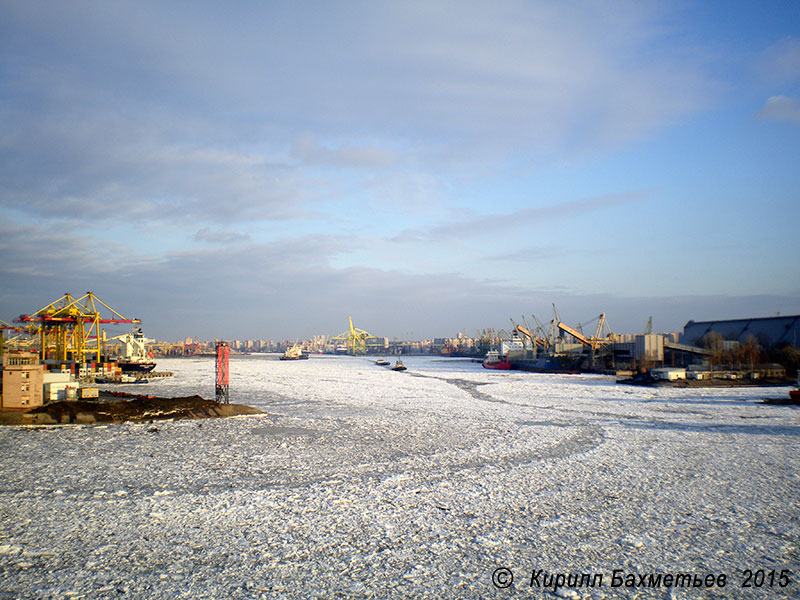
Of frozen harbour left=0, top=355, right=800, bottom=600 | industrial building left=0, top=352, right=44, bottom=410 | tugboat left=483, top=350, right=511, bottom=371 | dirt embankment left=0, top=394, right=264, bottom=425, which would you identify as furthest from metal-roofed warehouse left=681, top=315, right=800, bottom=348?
industrial building left=0, top=352, right=44, bottom=410

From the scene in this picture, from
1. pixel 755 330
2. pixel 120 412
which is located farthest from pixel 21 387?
pixel 755 330

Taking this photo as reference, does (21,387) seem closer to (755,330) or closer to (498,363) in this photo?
(498,363)

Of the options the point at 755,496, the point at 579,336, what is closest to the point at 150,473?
the point at 755,496

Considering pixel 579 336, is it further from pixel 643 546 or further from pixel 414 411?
pixel 643 546

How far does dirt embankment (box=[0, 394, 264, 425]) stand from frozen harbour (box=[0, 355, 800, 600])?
4.07 ft

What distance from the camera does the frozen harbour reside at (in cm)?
509

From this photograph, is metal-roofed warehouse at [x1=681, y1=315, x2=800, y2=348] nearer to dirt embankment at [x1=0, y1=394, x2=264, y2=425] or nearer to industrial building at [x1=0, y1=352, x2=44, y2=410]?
dirt embankment at [x1=0, y1=394, x2=264, y2=425]

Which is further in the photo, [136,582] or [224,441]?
[224,441]

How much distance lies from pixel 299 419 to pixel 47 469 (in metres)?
8.00

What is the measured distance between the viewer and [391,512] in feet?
23.5

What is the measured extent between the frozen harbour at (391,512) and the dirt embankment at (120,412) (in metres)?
1.24

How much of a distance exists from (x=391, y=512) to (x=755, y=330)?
64995mm

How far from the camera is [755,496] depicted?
809cm

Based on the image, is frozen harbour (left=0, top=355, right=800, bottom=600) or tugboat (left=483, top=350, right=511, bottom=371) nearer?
frozen harbour (left=0, top=355, right=800, bottom=600)
